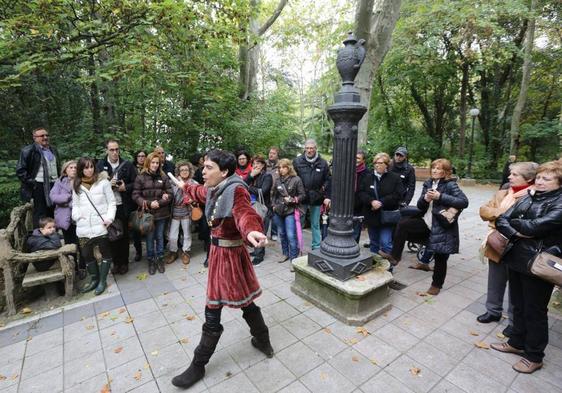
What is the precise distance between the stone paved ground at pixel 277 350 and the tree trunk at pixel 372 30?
13.6 ft

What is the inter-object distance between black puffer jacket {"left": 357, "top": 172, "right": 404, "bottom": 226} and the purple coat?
176 inches

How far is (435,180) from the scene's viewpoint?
394cm

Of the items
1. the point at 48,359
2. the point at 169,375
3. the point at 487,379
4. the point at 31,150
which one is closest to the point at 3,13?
the point at 31,150

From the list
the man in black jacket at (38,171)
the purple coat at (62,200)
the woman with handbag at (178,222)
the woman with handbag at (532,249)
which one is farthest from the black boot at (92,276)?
the woman with handbag at (532,249)

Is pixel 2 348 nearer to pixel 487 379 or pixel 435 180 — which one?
pixel 487 379

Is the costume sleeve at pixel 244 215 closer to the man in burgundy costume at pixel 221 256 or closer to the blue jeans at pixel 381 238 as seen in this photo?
the man in burgundy costume at pixel 221 256

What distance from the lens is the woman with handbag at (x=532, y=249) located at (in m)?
2.44

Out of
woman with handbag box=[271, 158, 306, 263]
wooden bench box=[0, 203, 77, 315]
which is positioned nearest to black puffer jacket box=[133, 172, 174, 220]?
wooden bench box=[0, 203, 77, 315]

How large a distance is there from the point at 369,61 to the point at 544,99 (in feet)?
50.2

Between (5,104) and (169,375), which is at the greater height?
(5,104)

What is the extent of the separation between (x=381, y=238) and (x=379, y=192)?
79 centimetres

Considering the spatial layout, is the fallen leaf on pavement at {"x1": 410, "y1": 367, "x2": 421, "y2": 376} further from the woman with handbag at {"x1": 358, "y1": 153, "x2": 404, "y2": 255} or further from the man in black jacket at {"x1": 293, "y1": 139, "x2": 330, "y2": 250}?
the man in black jacket at {"x1": 293, "y1": 139, "x2": 330, "y2": 250}

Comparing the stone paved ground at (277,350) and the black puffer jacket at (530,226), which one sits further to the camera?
the stone paved ground at (277,350)

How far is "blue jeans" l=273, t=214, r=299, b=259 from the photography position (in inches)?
197
